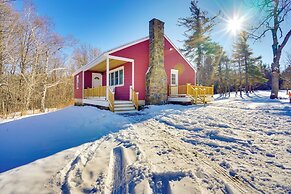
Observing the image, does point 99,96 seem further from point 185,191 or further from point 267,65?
point 267,65

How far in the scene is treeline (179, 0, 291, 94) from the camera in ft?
71.9

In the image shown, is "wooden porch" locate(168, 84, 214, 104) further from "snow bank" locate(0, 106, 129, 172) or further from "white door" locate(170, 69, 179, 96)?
"snow bank" locate(0, 106, 129, 172)

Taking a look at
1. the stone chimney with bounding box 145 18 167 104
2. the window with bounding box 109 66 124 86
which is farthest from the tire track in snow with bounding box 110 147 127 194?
the window with bounding box 109 66 124 86

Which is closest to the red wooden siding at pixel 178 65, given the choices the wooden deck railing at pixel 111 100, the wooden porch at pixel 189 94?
the wooden porch at pixel 189 94

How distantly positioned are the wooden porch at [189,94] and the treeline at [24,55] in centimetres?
1470

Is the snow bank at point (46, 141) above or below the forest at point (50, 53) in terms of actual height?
below

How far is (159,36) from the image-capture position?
36.8ft

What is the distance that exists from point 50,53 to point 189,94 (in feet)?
61.5

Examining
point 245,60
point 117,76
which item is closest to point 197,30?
point 245,60

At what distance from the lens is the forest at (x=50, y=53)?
14461 mm

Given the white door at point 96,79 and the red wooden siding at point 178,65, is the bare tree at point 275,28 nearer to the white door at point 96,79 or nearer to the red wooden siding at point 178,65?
the red wooden siding at point 178,65

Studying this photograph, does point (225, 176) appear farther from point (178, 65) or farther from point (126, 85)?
point (178, 65)

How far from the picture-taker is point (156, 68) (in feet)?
36.0

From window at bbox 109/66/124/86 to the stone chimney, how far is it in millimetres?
2155
